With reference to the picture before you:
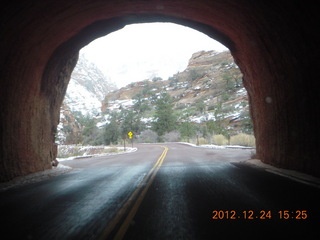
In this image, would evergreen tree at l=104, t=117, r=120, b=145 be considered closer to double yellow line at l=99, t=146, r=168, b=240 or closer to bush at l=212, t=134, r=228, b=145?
bush at l=212, t=134, r=228, b=145

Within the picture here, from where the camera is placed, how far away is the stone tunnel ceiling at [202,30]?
8.59 meters

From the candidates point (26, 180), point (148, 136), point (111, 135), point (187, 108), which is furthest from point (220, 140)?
point (187, 108)

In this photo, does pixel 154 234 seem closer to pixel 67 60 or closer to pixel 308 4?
pixel 308 4

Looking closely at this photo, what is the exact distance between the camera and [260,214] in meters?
5.32

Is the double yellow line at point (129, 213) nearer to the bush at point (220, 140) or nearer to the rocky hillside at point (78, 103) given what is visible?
the bush at point (220, 140)

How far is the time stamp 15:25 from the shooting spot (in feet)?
A: 16.9

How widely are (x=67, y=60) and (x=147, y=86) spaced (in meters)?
94.8

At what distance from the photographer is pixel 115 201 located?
6867 mm

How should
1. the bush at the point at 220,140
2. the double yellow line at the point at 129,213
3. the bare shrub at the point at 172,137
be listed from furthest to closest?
1. the bare shrub at the point at 172,137
2. the bush at the point at 220,140
3. the double yellow line at the point at 129,213

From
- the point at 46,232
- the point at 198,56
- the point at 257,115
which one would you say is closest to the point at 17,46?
the point at 46,232

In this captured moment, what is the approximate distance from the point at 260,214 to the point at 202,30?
37.3 feet

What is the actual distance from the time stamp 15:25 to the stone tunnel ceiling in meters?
3.69

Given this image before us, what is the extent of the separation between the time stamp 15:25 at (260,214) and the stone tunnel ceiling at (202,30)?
145 inches

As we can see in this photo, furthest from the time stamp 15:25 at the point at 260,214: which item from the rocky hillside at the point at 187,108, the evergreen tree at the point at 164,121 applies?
the evergreen tree at the point at 164,121
